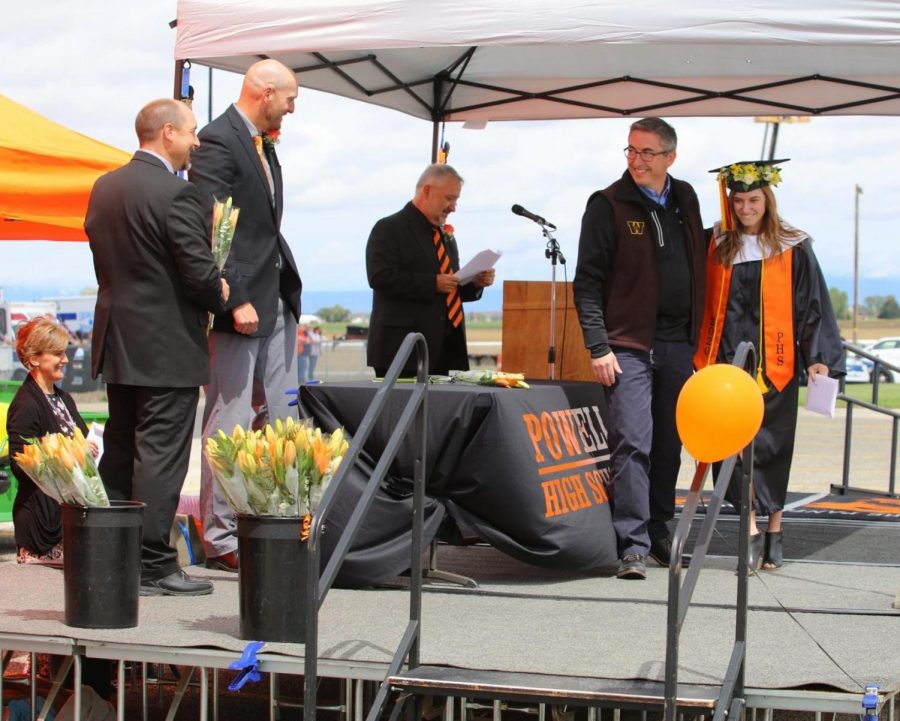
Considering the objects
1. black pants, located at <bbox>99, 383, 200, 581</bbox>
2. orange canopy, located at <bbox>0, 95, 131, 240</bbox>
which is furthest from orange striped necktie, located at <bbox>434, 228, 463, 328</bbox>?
black pants, located at <bbox>99, 383, 200, 581</bbox>

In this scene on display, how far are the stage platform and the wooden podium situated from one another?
1336 mm

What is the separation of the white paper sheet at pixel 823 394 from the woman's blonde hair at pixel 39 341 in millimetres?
3457

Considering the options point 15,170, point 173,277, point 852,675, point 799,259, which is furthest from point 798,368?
point 15,170

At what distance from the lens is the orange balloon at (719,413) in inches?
139

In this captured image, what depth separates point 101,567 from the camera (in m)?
4.34

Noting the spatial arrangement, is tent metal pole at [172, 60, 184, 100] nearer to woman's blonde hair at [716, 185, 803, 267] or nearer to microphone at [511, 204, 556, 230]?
microphone at [511, 204, 556, 230]

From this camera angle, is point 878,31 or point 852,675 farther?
point 878,31

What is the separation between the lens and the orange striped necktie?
6.57 metres

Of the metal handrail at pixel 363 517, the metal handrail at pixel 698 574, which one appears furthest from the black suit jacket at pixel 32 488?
the metal handrail at pixel 698 574

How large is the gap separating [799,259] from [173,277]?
2611mm

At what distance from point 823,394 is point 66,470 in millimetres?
2993

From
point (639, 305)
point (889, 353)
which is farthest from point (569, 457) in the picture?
point (889, 353)

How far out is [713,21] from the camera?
4934mm

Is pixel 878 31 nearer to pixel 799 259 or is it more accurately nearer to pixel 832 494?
pixel 799 259
